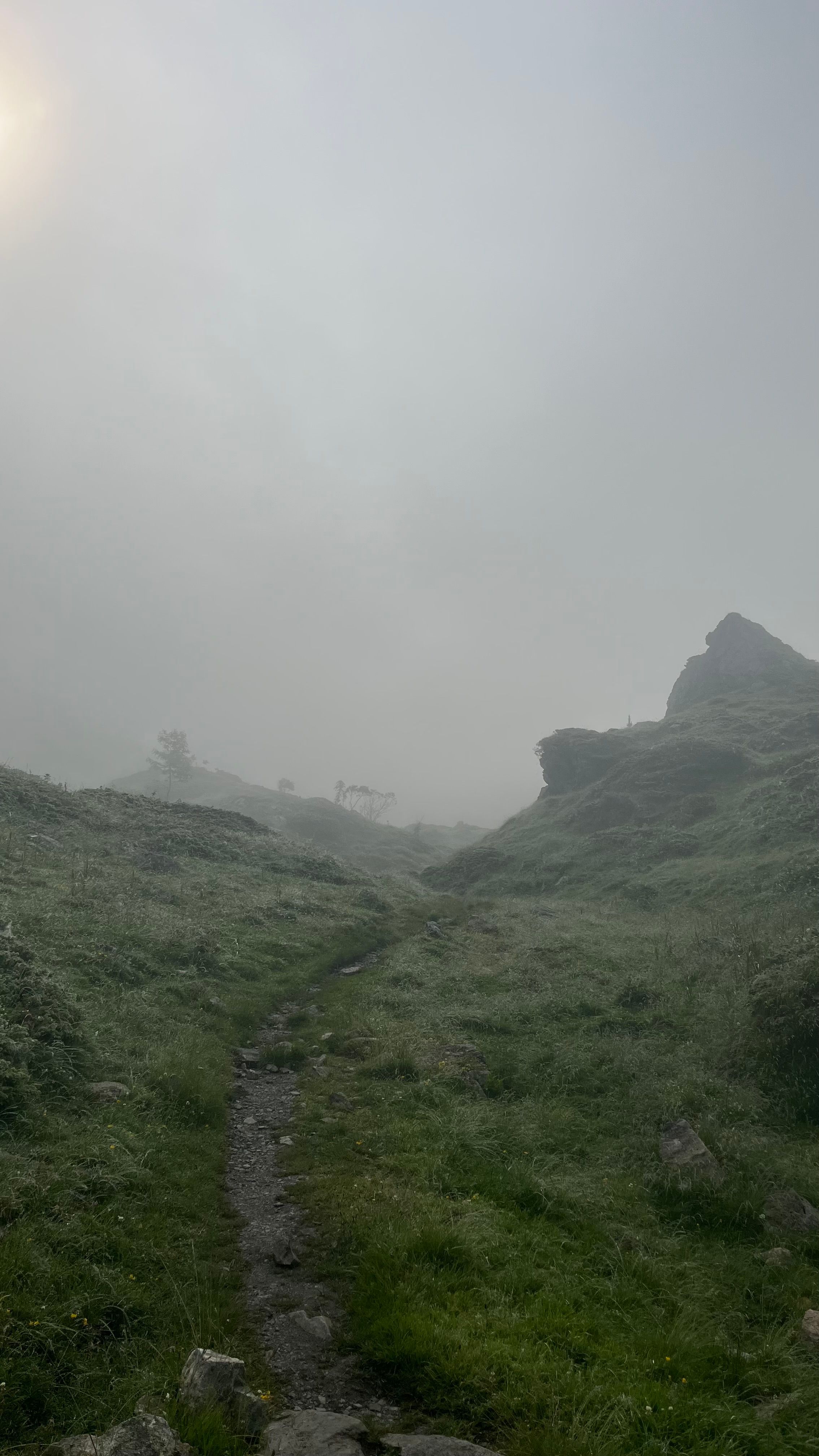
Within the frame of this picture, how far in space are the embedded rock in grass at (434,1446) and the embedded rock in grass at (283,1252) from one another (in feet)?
10.7

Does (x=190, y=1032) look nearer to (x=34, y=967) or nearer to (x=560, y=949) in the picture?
(x=34, y=967)

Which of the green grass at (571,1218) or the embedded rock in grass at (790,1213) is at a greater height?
the embedded rock in grass at (790,1213)

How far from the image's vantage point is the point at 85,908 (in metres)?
23.9

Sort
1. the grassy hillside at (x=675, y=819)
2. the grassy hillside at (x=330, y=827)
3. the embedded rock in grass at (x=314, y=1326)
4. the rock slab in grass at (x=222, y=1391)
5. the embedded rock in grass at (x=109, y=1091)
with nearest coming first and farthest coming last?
1. the rock slab in grass at (x=222, y=1391)
2. the embedded rock in grass at (x=314, y=1326)
3. the embedded rock in grass at (x=109, y=1091)
4. the grassy hillside at (x=675, y=819)
5. the grassy hillside at (x=330, y=827)

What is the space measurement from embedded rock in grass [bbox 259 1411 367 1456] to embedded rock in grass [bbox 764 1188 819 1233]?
7.62 m

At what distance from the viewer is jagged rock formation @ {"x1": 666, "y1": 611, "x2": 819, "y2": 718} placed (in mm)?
105750

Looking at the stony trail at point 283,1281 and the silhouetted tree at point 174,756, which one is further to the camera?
the silhouetted tree at point 174,756

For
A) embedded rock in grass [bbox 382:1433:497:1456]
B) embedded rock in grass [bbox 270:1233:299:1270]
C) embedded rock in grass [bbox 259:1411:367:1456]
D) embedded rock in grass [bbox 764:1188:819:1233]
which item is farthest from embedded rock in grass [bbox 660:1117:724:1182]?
embedded rock in grass [bbox 259:1411:367:1456]

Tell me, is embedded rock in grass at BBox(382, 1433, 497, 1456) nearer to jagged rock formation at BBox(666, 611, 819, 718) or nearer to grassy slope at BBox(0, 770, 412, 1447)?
grassy slope at BBox(0, 770, 412, 1447)

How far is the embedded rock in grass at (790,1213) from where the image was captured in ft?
35.5

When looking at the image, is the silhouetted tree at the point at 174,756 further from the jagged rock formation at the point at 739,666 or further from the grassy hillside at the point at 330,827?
the jagged rock formation at the point at 739,666

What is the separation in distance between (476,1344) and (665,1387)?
1.99 metres

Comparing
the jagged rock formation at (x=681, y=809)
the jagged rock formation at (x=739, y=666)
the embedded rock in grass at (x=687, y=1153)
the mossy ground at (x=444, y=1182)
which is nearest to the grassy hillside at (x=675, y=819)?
the jagged rock formation at (x=681, y=809)

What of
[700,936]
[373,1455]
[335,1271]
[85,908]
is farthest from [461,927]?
[373,1455]
